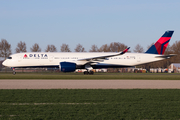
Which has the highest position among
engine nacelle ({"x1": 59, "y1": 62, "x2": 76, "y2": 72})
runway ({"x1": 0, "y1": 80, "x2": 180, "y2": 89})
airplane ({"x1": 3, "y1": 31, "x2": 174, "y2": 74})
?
airplane ({"x1": 3, "y1": 31, "x2": 174, "y2": 74})

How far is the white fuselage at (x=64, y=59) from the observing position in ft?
132

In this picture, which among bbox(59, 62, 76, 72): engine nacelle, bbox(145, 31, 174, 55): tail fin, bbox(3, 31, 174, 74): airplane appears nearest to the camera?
bbox(59, 62, 76, 72): engine nacelle

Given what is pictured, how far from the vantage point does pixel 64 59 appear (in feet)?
134

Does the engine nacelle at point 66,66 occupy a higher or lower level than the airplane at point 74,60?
lower

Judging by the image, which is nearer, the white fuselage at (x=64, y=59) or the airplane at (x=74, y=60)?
the airplane at (x=74, y=60)

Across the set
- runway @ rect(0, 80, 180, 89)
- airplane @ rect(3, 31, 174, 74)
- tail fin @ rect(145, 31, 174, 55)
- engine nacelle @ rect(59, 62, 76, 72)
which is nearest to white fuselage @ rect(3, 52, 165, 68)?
airplane @ rect(3, 31, 174, 74)

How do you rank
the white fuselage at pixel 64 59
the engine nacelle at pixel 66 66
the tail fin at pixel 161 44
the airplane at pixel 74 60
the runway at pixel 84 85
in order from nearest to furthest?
the runway at pixel 84 85
the engine nacelle at pixel 66 66
the airplane at pixel 74 60
the white fuselage at pixel 64 59
the tail fin at pixel 161 44

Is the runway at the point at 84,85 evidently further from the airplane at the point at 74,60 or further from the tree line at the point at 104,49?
the tree line at the point at 104,49

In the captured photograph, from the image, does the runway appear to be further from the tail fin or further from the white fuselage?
the tail fin

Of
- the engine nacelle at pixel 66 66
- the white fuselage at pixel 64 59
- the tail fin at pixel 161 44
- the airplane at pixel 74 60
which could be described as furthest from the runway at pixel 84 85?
the tail fin at pixel 161 44

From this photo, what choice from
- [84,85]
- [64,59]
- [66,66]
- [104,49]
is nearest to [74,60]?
[64,59]

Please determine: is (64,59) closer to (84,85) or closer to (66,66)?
(66,66)

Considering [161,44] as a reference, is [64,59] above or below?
below

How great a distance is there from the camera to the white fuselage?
40.2 metres
